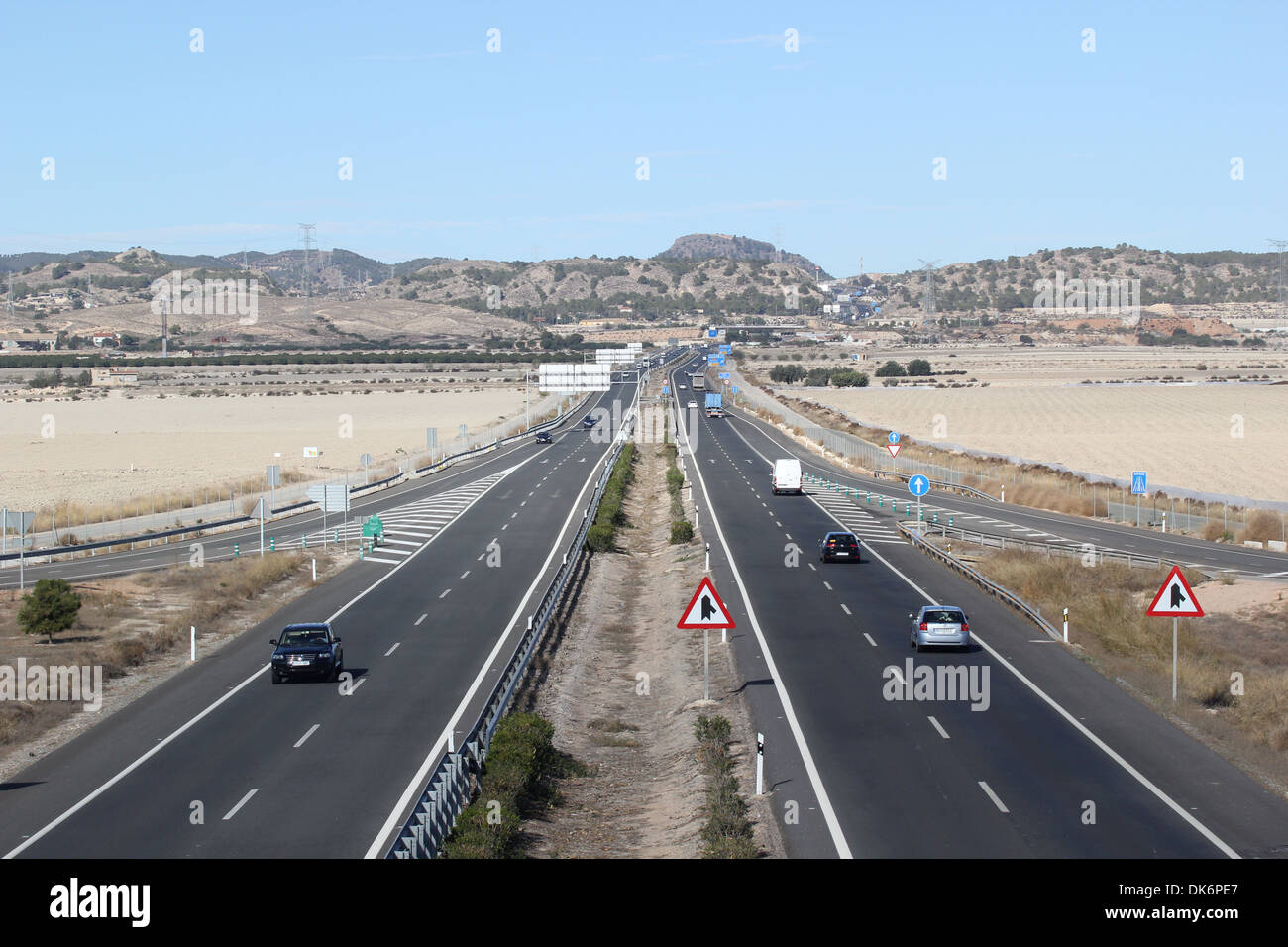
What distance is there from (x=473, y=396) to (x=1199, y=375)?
96.8m

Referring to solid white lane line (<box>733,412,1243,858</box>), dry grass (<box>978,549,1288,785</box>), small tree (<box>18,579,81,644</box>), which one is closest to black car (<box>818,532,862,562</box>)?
dry grass (<box>978,549,1288,785</box>)

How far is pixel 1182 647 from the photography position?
2791 cm

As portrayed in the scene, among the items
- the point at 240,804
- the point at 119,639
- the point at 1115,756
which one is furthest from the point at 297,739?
the point at 1115,756

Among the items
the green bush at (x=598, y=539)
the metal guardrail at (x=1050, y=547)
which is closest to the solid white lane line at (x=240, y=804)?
the green bush at (x=598, y=539)

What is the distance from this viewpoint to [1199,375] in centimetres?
17688

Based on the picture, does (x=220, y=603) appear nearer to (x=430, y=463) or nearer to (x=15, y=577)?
(x=15, y=577)

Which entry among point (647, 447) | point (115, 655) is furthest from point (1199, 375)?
point (115, 655)

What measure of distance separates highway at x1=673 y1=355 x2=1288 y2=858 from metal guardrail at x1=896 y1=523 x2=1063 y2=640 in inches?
14.9

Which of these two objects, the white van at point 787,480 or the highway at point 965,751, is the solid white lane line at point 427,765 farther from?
the white van at point 787,480

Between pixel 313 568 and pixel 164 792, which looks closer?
pixel 164 792

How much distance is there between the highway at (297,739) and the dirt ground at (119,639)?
527mm

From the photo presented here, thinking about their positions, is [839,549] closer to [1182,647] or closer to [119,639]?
[1182,647]

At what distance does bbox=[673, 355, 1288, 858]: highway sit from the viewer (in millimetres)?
15719
